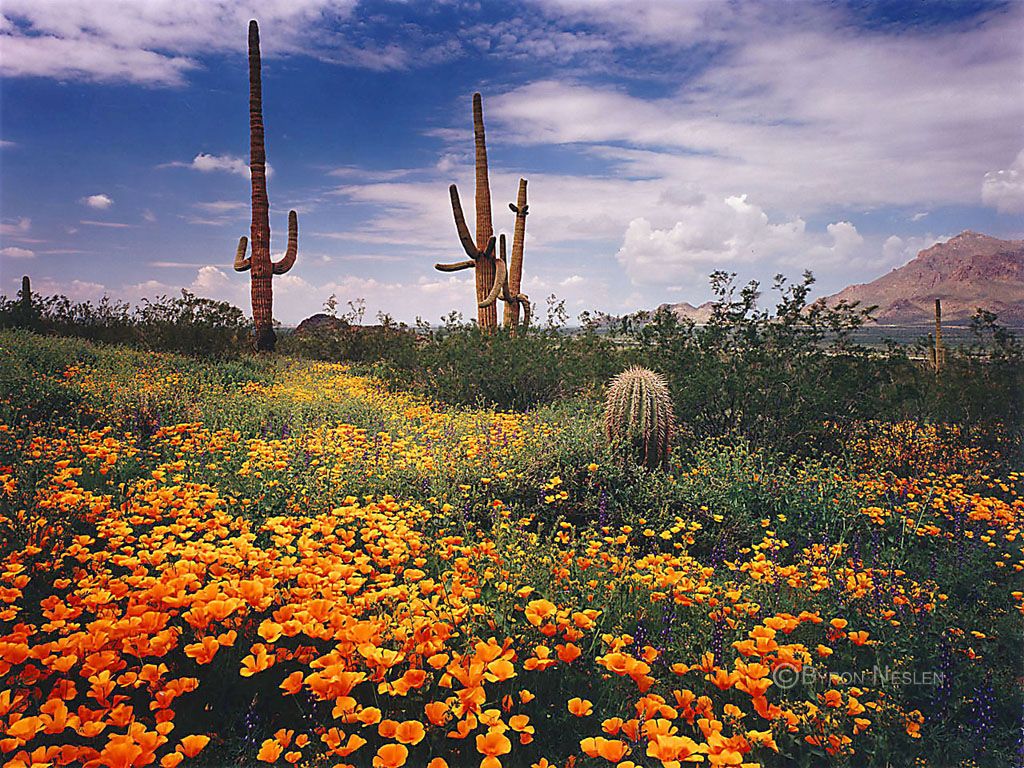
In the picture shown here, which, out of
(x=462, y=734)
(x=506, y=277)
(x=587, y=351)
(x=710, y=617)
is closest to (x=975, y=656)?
(x=710, y=617)

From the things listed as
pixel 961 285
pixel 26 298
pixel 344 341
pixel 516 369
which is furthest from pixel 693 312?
pixel 26 298

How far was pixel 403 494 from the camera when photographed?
4.60 m

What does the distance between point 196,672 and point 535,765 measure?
124cm

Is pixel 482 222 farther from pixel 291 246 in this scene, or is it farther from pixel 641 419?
pixel 641 419

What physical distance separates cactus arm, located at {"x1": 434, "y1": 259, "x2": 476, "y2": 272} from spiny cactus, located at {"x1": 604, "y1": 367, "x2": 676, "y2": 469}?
31.3 feet

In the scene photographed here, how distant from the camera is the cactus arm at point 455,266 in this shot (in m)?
15.1

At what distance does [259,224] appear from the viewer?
15.7 m

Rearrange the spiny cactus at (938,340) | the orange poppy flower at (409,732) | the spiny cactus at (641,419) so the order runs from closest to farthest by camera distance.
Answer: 1. the orange poppy flower at (409,732)
2. the spiny cactus at (641,419)
3. the spiny cactus at (938,340)

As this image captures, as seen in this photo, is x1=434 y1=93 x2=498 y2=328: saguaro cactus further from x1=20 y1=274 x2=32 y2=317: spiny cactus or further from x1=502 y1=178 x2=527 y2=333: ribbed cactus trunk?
x1=20 y1=274 x2=32 y2=317: spiny cactus

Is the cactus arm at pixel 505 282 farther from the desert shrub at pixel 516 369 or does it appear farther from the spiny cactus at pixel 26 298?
the spiny cactus at pixel 26 298

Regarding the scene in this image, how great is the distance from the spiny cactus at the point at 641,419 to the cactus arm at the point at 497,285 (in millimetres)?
9194

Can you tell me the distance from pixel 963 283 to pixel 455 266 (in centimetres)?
954

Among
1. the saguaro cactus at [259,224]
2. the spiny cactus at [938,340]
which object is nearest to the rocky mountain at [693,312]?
the spiny cactus at [938,340]

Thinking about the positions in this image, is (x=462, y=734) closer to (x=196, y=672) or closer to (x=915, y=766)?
(x=196, y=672)
